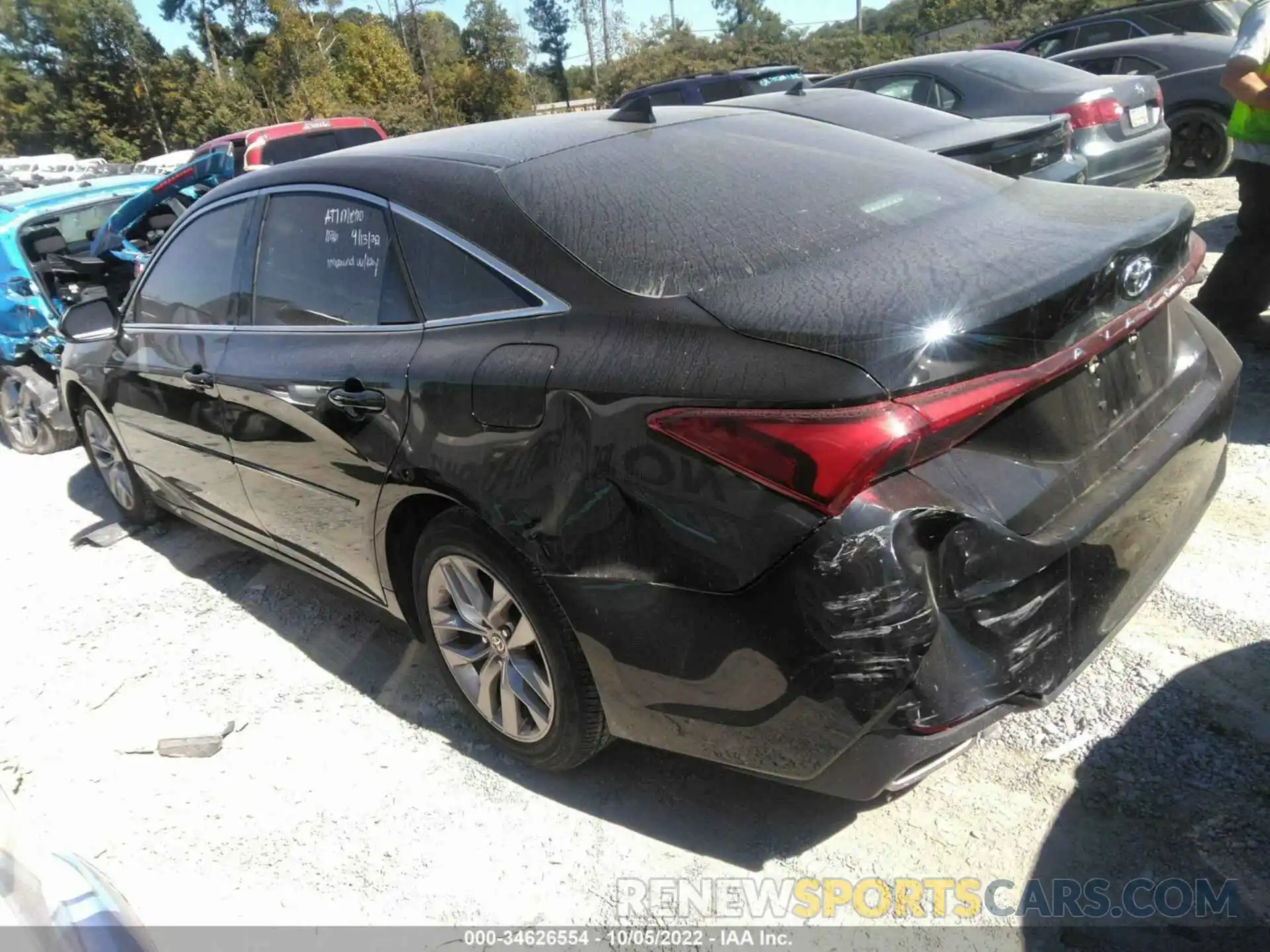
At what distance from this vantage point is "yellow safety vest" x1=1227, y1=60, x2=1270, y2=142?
4.38m

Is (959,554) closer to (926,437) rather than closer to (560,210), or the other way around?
(926,437)

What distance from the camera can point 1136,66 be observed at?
9.71 m

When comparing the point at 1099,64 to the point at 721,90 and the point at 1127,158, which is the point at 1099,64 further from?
the point at 721,90

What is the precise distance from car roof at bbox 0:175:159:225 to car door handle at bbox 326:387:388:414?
202 inches

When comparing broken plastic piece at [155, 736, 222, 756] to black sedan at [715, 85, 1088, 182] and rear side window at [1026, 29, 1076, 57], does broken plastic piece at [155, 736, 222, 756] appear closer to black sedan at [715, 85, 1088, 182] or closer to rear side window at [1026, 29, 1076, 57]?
black sedan at [715, 85, 1088, 182]

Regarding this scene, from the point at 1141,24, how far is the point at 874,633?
1245cm

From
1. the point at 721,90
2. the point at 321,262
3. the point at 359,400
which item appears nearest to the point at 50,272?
the point at 321,262

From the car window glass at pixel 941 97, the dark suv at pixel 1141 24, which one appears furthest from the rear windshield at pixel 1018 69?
the dark suv at pixel 1141 24

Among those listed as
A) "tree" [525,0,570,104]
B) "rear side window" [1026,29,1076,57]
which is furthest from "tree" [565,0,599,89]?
"rear side window" [1026,29,1076,57]

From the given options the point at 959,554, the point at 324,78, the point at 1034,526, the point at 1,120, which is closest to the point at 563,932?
the point at 959,554

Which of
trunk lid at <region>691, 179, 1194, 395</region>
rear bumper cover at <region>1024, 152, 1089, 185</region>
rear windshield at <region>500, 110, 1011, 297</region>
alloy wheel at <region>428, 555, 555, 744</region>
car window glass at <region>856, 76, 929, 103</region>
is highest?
rear windshield at <region>500, 110, 1011, 297</region>

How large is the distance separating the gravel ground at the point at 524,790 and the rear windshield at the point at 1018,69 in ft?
17.4

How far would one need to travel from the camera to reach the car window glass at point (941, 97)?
27.4 feet

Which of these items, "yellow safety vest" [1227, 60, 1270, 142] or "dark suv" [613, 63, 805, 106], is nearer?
"yellow safety vest" [1227, 60, 1270, 142]
